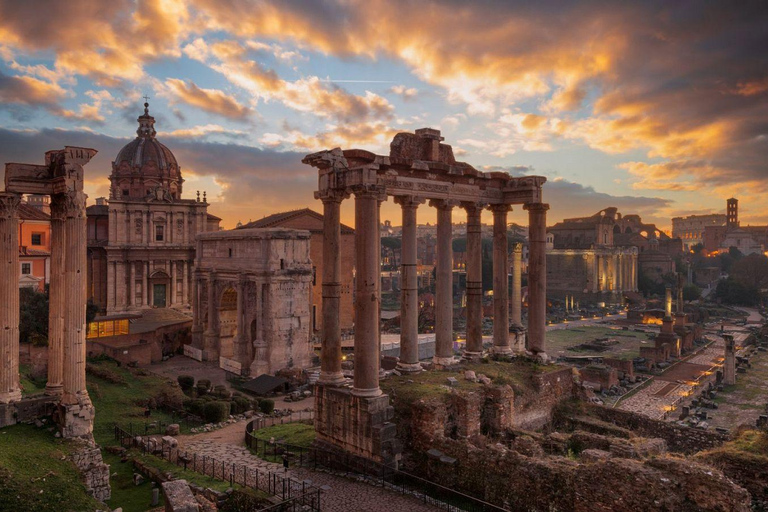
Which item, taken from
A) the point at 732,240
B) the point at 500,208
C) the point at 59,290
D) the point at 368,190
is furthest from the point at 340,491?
the point at 732,240

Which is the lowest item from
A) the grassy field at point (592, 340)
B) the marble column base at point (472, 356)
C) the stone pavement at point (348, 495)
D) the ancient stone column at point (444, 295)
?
the grassy field at point (592, 340)

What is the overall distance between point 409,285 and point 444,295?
177cm

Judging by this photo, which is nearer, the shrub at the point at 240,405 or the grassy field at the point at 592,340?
the shrub at the point at 240,405

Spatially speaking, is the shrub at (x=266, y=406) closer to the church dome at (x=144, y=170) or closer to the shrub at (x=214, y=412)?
the shrub at (x=214, y=412)

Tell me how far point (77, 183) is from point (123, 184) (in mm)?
38278

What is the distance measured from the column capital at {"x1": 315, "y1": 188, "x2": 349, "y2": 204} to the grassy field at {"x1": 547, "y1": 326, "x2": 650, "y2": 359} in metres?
37.7

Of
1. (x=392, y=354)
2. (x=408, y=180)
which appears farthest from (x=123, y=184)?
(x=408, y=180)

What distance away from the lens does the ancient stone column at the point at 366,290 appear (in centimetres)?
1320

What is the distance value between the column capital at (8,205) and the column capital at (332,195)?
8.47m

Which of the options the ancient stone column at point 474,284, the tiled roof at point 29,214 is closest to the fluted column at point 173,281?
the tiled roof at point 29,214

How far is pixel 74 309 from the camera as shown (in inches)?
573

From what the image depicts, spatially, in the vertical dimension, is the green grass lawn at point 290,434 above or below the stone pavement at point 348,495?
below

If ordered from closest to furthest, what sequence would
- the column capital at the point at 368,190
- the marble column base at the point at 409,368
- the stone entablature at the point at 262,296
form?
the column capital at the point at 368,190 < the marble column base at the point at 409,368 < the stone entablature at the point at 262,296

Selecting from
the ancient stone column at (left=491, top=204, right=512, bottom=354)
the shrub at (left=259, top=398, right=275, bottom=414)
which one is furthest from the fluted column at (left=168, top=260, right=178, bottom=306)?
the ancient stone column at (left=491, top=204, right=512, bottom=354)
